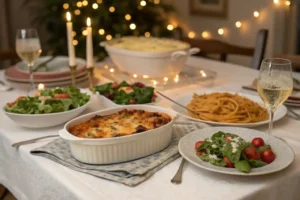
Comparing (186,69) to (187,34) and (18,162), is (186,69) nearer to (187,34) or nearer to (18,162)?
(18,162)

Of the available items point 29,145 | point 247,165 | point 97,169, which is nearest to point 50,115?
point 29,145

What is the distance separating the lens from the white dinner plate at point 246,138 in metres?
0.88

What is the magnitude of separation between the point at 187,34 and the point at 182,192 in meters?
2.76

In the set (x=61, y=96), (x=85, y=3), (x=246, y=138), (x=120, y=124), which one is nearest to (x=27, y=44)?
(x=61, y=96)

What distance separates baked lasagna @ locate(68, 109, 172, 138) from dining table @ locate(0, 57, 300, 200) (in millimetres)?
96

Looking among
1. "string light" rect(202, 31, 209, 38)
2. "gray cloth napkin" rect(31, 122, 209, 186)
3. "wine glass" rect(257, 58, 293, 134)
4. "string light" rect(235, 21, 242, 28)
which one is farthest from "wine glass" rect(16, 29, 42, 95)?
"string light" rect(202, 31, 209, 38)

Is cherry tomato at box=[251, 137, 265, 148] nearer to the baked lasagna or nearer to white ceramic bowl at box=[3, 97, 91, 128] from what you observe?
the baked lasagna

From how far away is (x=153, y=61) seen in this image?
5.16 ft

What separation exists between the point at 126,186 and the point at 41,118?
39cm

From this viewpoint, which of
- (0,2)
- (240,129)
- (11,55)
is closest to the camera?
(240,129)

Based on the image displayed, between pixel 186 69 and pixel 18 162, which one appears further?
pixel 186 69

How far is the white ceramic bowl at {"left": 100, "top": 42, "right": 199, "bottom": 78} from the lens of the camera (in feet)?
5.15

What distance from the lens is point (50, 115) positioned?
1.15 meters

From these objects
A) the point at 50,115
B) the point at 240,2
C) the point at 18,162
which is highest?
the point at 240,2
